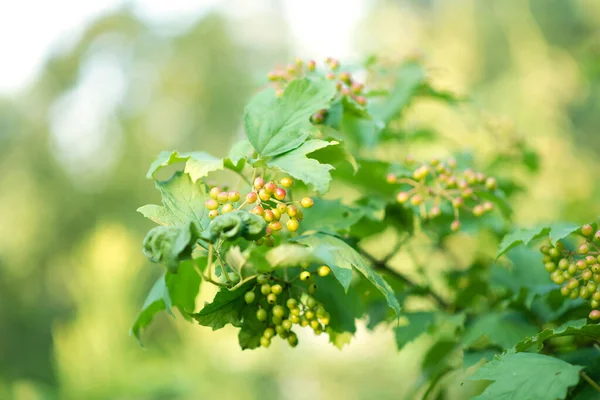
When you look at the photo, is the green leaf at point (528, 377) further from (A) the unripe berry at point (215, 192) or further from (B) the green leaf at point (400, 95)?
(B) the green leaf at point (400, 95)

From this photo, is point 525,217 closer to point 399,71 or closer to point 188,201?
point 399,71

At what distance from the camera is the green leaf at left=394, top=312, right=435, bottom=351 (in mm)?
1519

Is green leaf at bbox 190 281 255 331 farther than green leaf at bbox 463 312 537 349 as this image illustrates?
No

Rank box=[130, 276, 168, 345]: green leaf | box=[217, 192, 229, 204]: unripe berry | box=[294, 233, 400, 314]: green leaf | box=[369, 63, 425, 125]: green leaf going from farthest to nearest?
box=[369, 63, 425, 125]: green leaf → box=[130, 276, 168, 345]: green leaf → box=[217, 192, 229, 204]: unripe berry → box=[294, 233, 400, 314]: green leaf

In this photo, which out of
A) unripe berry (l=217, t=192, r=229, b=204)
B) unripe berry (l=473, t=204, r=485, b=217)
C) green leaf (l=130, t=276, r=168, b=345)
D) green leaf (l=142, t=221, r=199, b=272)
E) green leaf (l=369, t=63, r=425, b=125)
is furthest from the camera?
green leaf (l=369, t=63, r=425, b=125)

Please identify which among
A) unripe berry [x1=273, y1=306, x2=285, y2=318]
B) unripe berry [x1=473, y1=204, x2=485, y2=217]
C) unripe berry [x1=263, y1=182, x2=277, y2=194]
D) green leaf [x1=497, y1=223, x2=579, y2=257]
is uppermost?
unripe berry [x1=263, y1=182, x2=277, y2=194]

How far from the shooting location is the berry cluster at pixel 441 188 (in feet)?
4.99

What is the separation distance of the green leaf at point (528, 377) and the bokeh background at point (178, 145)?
1231mm

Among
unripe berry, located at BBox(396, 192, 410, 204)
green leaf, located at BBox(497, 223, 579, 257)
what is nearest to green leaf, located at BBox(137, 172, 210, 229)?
unripe berry, located at BBox(396, 192, 410, 204)

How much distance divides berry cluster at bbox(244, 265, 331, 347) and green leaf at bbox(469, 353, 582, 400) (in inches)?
13.8

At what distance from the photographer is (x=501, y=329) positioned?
4.50ft

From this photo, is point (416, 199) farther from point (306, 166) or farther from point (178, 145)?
point (178, 145)

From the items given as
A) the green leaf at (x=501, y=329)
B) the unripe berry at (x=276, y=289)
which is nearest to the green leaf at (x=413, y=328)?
the green leaf at (x=501, y=329)

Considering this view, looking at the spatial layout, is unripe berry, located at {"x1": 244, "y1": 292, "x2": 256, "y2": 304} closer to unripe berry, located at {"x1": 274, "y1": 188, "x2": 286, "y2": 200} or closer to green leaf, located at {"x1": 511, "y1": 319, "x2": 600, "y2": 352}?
unripe berry, located at {"x1": 274, "y1": 188, "x2": 286, "y2": 200}
